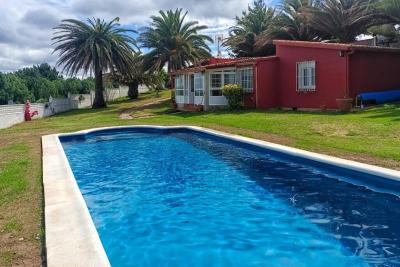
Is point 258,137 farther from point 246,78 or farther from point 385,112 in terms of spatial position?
point 246,78

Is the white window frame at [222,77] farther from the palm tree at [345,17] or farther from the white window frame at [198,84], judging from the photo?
the palm tree at [345,17]

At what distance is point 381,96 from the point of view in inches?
830

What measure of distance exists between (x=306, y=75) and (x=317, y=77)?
38.1 inches

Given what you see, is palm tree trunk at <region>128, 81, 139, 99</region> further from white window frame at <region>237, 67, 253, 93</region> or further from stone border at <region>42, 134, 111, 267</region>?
stone border at <region>42, 134, 111, 267</region>

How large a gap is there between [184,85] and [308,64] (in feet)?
34.9

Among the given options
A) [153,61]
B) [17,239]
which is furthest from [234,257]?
[153,61]

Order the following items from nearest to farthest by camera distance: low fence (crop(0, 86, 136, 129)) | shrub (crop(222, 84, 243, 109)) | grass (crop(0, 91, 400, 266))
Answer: grass (crop(0, 91, 400, 266))
shrub (crop(222, 84, 243, 109))
low fence (crop(0, 86, 136, 129))

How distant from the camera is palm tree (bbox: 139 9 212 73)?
37.1 meters

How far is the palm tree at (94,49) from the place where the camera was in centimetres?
3722

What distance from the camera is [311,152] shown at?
10703 millimetres

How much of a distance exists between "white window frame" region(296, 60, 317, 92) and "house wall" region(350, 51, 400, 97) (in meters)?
2.05

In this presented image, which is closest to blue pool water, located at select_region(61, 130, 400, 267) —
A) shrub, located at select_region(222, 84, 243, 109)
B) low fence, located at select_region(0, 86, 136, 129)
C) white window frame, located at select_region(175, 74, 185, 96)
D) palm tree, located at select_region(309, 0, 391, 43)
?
shrub, located at select_region(222, 84, 243, 109)

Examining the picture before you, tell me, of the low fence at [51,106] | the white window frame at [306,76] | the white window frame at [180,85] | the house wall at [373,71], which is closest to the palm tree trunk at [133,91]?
the low fence at [51,106]

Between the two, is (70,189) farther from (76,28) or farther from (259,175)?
(76,28)
